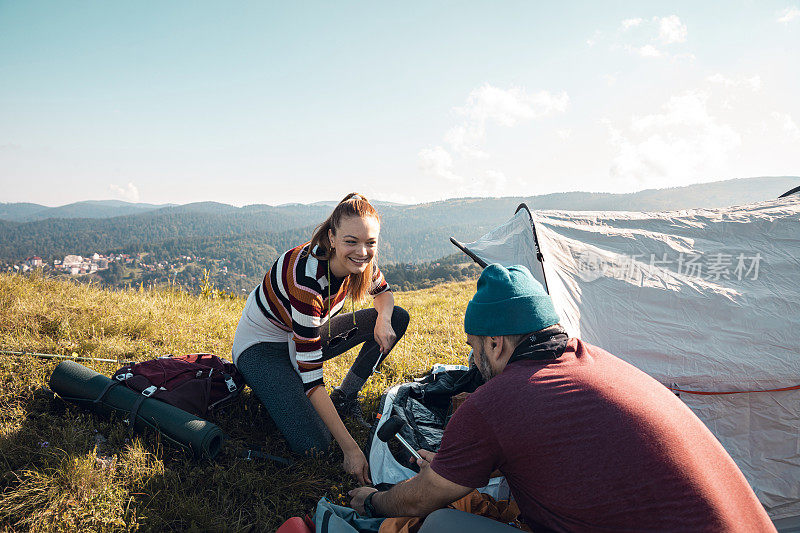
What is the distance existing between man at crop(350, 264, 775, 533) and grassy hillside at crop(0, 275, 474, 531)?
142cm

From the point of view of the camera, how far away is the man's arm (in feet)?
6.02

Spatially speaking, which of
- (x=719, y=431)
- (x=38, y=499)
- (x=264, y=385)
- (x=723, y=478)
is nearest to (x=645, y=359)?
(x=719, y=431)

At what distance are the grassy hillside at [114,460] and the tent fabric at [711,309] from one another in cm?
223

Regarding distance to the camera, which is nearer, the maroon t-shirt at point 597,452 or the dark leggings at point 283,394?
the maroon t-shirt at point 597,452

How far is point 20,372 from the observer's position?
143 inches

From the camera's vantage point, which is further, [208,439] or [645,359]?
[645,359]

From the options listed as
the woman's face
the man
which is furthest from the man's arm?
the woman's face

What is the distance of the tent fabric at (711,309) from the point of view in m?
3.10

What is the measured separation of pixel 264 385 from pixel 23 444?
1.63m

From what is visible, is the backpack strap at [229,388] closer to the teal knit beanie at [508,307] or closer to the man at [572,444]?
the man at [572,444]

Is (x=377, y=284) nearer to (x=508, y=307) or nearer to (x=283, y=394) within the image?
(x=283, y=394)

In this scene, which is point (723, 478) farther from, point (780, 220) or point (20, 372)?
point (20, 372)

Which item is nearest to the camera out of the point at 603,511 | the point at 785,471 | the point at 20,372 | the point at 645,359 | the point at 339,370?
the point at 603,511

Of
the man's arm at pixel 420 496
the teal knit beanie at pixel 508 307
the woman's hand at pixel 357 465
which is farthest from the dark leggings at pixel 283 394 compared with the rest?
the teal knit beanie at pixel 508 307
